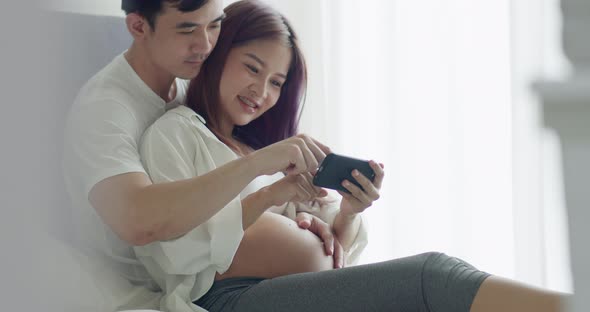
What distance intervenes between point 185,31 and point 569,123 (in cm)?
115

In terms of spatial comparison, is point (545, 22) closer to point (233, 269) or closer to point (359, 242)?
point (359, 242)

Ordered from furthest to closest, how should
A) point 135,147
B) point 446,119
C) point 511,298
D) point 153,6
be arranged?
point 446,119
point 153,6
point 135,147
point 511,298

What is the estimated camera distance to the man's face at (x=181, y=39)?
1.45m

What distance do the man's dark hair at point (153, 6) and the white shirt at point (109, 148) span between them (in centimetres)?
10

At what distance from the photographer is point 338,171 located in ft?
4.49

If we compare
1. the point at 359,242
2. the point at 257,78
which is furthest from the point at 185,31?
the point at 359,242

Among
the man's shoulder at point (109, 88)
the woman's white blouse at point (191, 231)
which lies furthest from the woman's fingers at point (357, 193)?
the man's shoulder at point (109, 88)

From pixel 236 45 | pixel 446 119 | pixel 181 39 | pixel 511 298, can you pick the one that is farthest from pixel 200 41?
pixel 446 119

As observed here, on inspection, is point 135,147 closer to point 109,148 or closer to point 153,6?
point 109,148

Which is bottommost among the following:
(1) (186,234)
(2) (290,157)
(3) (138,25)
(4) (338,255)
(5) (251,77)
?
(4) (338,255)

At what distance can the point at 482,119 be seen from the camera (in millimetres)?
2297

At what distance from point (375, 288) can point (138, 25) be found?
2.39ft

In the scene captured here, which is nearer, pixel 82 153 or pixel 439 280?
pixel 439 280

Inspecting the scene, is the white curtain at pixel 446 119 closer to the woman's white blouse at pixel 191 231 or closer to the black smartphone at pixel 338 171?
the black smartphone at pixel 338 171
